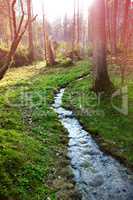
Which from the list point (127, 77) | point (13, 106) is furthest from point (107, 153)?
point (127, 77)

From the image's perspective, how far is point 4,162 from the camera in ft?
25.8

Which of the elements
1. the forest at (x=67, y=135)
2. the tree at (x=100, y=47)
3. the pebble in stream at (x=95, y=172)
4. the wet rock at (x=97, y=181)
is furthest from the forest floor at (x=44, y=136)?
the tree at (x=100, y=47)

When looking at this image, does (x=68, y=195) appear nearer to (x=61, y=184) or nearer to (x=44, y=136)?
(x=61, y=184)

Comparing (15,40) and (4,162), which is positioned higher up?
(15,40)

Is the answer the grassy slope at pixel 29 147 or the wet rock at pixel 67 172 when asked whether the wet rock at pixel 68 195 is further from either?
the wet rock at pixel 67 172

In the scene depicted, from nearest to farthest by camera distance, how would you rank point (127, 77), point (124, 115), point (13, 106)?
point (124, 115) → point (13, 106) → point (127, 77)

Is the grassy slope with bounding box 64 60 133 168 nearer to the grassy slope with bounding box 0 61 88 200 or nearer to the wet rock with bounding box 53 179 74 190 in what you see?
the grassy slope with bounding box 0 61 88 200

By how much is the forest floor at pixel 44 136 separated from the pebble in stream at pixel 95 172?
0.28 meters

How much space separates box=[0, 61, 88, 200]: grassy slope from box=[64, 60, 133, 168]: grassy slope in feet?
4.05

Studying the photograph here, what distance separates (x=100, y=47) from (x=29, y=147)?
8.31 m

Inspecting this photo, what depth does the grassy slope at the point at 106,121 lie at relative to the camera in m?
10.1

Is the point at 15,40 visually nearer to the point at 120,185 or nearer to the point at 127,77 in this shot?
the point at 120,185

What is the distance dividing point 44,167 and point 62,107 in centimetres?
674

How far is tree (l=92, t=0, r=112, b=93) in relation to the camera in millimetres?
15744
